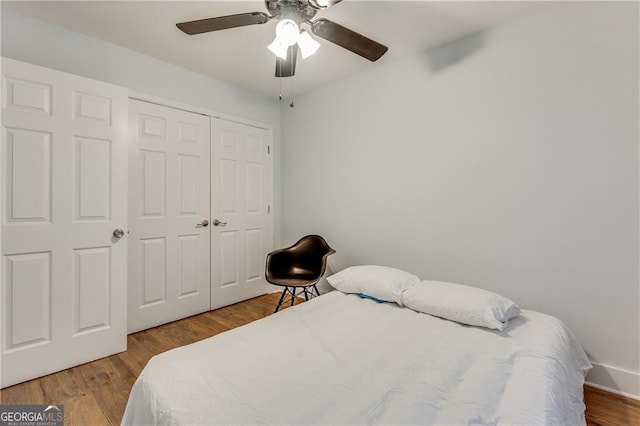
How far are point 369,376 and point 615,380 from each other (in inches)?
67.6

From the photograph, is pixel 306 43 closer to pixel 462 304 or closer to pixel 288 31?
pixel 288 31

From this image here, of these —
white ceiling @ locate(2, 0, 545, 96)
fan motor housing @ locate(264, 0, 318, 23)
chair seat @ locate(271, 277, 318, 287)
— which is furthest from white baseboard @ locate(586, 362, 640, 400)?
fan motor housing @ locate(264, 0, 318, 23)

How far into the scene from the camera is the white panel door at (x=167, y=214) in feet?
8.63

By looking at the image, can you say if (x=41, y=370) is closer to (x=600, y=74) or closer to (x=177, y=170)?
(x=177, y=170)

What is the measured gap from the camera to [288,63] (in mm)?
2041

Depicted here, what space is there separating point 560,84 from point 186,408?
2.63 metres

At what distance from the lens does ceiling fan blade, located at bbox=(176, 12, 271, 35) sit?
1611mm

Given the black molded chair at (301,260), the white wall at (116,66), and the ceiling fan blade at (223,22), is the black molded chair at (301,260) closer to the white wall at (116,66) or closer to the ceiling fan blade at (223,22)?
the white wall at (116,66)

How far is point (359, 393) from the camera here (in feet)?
3.48

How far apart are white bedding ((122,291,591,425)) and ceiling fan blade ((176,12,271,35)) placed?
170 centimetres

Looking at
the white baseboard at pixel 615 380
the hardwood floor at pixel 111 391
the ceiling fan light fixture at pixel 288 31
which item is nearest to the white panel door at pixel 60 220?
the hardwood floor at pixel 111 391

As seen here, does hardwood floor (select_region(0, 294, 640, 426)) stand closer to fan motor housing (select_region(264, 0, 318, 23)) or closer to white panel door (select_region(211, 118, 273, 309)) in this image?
white panel door (select_region(211, 118, 273, 309))

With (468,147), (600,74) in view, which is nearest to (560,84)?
(600,74)
